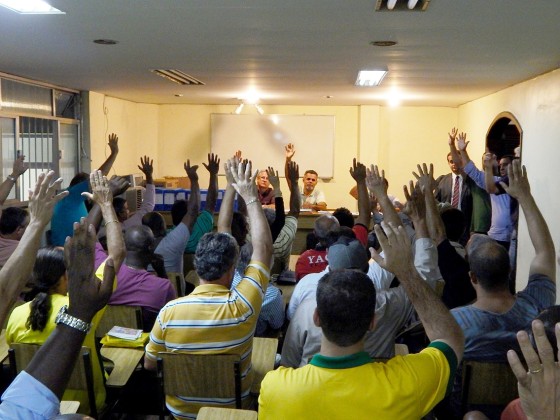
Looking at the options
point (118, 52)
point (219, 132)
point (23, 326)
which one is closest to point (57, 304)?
point (23, 326)

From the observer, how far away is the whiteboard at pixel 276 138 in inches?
422

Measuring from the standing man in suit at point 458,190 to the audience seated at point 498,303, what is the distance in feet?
10.9

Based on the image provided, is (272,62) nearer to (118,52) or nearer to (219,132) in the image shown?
(118,52)

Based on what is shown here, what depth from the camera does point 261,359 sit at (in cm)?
284

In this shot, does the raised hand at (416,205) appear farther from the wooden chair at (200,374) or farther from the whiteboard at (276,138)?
the whiteboard at (276,138)

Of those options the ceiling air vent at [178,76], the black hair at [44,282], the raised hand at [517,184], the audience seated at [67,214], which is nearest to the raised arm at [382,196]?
the raised hand at [517,184]

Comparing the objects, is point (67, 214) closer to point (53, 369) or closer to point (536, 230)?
point (536, 230)

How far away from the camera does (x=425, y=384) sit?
5.17 ft

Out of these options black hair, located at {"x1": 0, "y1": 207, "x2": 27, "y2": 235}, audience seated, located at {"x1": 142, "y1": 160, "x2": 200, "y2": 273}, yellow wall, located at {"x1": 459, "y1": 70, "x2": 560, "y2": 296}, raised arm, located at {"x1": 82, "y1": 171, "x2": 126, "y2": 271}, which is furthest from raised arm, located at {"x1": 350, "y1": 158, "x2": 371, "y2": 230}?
black hair, located at {"x1": 0, "y1": 207, "x2": 27, "y2": 235}

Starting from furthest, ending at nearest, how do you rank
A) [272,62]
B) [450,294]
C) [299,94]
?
[299,94] < [272,62] < [450,294]

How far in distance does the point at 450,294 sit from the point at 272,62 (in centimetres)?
271

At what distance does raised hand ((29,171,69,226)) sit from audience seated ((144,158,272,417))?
69 centimetres

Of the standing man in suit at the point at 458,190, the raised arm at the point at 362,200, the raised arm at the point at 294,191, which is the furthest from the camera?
the standing man in suit at the point at 458,190

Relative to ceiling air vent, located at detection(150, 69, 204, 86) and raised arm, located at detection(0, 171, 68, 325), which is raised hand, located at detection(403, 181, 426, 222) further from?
ceiling air vent, located at detection(150, 69, 204, 86)
